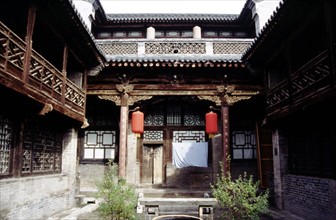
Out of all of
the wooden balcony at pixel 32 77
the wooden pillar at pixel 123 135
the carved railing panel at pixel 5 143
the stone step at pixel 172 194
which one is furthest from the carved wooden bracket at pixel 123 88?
the carved railing panel at pixel 5 143

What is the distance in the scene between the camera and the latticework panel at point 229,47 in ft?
37.3

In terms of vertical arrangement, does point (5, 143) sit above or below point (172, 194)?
above

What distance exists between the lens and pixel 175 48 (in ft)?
36.9

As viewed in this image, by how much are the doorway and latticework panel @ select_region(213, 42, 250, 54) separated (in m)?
4.75

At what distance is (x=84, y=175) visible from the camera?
12602mm

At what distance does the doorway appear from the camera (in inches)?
498

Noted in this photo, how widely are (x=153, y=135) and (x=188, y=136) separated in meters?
1.54

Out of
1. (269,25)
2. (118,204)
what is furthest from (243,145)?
(118,204)

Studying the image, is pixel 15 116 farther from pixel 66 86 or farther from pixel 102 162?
pixel 102 162

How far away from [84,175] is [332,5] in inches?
426

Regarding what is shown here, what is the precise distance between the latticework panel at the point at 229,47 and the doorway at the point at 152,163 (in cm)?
475

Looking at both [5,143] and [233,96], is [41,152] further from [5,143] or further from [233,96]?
[233,96]

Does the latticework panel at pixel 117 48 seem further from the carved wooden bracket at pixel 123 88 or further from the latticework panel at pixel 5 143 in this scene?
the latticework panel at pixel 5 143

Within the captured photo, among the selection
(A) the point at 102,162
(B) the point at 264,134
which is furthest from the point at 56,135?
(B) the point at 264,134
